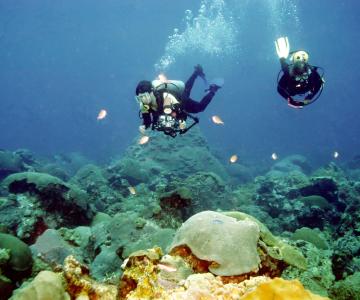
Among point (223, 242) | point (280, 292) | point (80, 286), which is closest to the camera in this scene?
point (280, 292)

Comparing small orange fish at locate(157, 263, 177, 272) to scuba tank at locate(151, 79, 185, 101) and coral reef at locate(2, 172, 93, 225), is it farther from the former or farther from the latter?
coral reef at locate(2, 172, 93, 225)

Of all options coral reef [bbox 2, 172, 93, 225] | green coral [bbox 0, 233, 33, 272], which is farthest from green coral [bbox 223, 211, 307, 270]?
coral reef [bbox 2, 172, 93, 225]

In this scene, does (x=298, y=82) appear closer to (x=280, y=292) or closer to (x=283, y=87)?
(x=283, y=87)

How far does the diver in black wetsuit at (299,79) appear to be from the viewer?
7.10m

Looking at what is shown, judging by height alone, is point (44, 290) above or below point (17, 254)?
below

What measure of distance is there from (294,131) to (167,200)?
110 meters

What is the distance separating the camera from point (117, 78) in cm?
16438

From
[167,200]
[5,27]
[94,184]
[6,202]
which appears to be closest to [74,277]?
[167,200]

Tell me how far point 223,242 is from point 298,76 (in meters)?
4.37

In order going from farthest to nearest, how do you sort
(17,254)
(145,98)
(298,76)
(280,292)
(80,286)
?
(145,98)
(298,76)
(17,254)
(80,286)
(280,292)

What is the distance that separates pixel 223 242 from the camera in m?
4.50

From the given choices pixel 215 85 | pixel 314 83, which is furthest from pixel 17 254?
pixel 215 85

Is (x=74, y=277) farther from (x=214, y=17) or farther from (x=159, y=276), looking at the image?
(x=214, y=17)

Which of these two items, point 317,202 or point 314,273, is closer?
point 314,273
